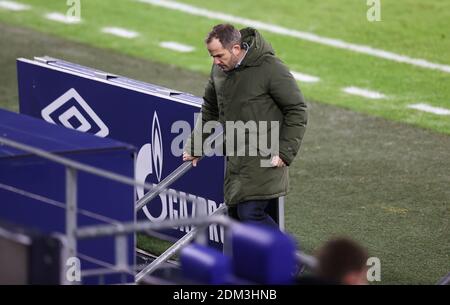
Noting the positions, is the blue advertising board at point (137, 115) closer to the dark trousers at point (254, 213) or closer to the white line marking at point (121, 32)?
the dark trousers at point (254, 213)

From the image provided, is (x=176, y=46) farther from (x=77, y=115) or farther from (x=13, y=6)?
(x=77, y=115)

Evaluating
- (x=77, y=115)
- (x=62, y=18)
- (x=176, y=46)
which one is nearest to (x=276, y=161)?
(x=77, y=115)

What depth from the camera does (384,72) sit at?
655 inches

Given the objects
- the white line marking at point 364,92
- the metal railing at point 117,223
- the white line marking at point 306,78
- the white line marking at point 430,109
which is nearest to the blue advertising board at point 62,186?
the metal railing at point 117,223

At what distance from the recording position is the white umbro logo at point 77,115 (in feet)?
35.6

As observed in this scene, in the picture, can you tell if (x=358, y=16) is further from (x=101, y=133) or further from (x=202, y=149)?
(x=202, y=149)

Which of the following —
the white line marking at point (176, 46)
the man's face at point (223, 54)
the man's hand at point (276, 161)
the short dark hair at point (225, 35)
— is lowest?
the white line marking at point (176, 46)

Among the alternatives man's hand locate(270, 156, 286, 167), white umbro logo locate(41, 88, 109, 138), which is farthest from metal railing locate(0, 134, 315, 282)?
white umbro logo locate(41, 88, 109, 138)

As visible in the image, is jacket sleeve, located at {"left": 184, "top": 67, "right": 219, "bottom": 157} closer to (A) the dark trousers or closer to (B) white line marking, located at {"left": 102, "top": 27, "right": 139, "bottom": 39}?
(A) the dark trousers

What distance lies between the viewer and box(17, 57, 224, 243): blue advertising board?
9.99 metres

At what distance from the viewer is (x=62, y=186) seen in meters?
8.79

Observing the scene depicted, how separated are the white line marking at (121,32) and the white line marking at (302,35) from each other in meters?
1.57

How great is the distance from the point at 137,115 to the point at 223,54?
7.29 ft
